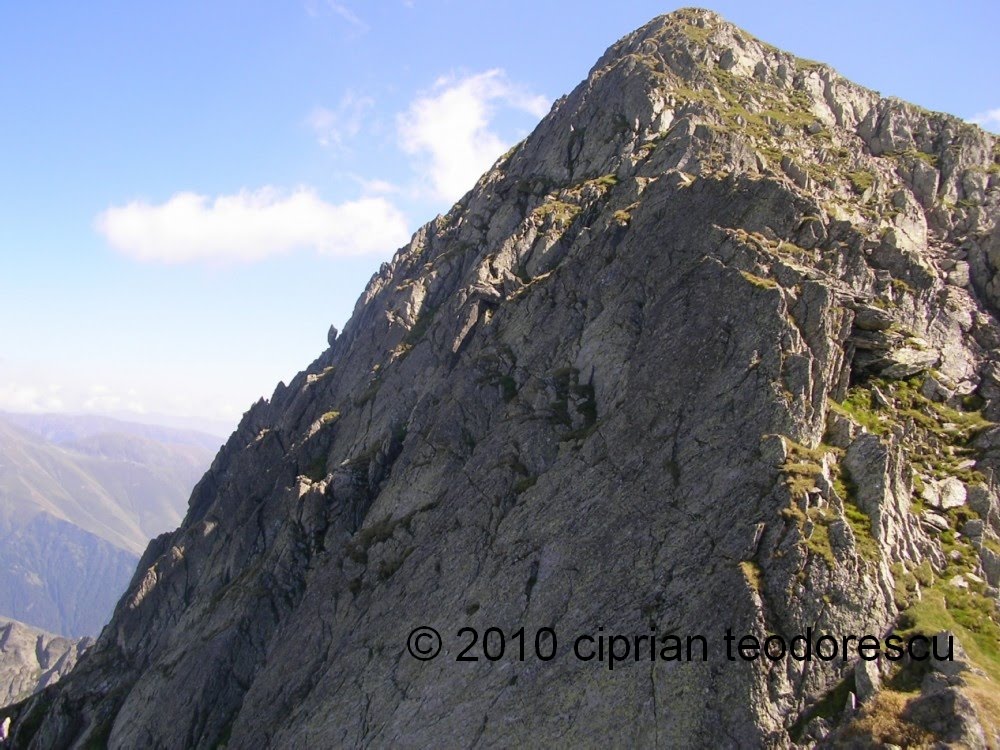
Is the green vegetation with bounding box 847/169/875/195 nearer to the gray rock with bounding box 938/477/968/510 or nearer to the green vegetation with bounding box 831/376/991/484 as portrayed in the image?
the green vegetation with bounding box 831/376/991/484

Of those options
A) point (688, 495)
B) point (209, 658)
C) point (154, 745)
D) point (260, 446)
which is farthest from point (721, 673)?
point (260, 446)

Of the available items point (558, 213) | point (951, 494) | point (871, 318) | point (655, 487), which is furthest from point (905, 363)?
point (558, 213)

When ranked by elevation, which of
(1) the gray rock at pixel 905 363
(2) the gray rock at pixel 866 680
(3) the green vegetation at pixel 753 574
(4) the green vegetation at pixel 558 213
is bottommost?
(2) the gray rock at pixel 866 680

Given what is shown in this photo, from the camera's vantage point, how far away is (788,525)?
32.0 m

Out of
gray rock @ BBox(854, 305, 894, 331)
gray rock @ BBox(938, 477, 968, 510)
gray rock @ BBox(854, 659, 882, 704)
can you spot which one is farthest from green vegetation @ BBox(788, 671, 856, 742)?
gray rock @ BBox(854, 305, 894, 331)

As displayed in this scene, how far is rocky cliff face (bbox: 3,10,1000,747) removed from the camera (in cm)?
3052

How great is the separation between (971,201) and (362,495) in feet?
193

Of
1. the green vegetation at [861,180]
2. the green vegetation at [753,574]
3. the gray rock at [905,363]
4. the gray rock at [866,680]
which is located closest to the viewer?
the gray rock at [866,680]

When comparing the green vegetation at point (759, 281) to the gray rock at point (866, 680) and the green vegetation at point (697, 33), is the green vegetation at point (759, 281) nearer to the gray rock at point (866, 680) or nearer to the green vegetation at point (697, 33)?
the gray rock at point (866, 680)

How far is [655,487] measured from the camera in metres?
37.8

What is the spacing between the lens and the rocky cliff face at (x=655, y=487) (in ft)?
100

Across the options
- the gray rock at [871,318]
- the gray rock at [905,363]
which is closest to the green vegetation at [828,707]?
the gray rock at [905,363]

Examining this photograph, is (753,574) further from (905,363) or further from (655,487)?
(905,363)

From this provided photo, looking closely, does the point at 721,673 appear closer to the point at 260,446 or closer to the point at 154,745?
the point at 154,745
